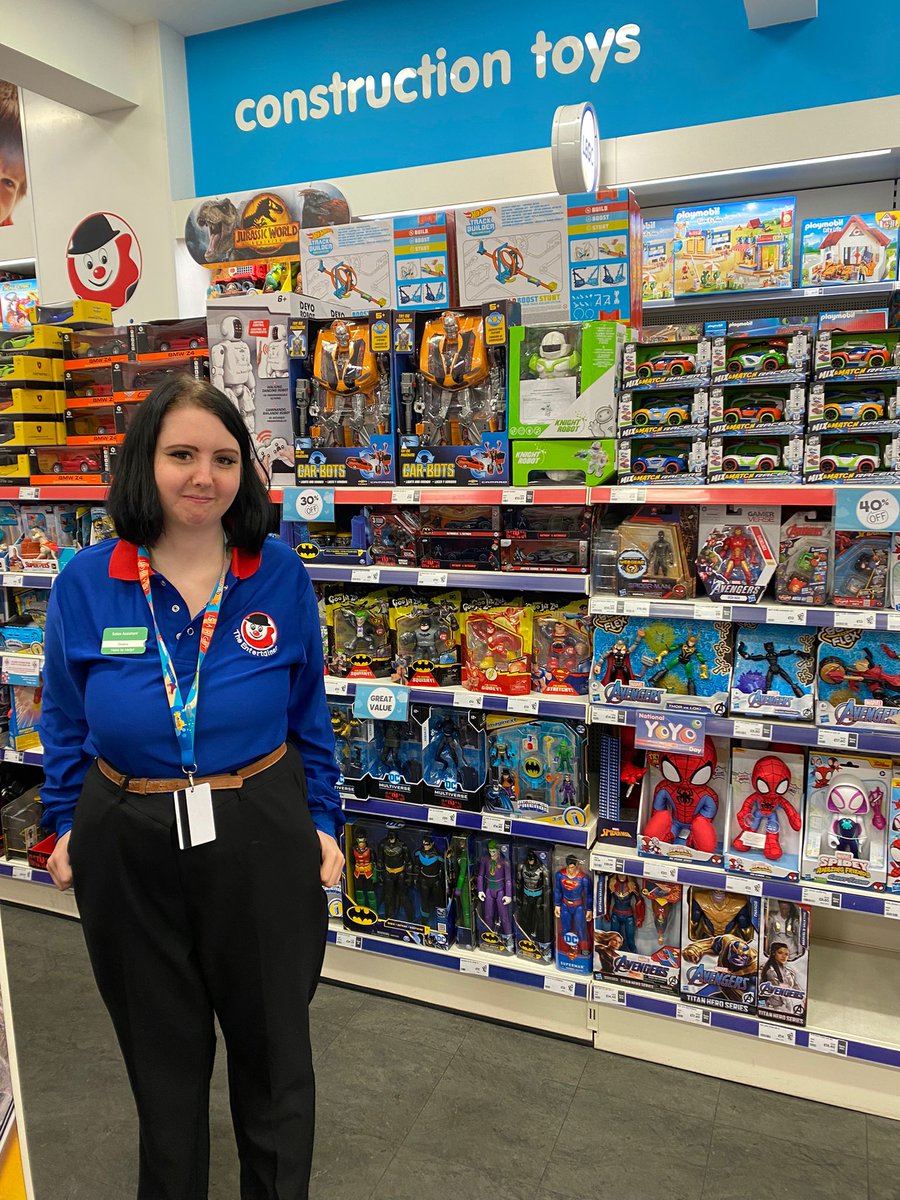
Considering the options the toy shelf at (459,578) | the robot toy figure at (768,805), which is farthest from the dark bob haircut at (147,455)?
the robot toy figure at (768,805)

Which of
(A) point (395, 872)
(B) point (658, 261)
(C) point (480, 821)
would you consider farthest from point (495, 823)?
(B) point (658, 261)

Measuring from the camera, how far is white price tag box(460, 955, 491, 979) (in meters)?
2.88

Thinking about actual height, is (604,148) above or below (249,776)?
above

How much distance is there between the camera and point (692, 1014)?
2637mm

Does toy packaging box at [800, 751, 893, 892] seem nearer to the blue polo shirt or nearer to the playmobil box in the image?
the playmobil box

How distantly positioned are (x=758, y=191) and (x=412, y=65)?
1933 millimetres

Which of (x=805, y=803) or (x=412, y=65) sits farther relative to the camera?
(x=412, y=65)

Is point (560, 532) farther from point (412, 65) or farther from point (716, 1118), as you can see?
point (412, 65)

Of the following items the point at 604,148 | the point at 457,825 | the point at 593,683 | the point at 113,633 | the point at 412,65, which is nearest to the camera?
the point at 113,633

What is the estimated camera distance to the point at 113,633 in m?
1.68

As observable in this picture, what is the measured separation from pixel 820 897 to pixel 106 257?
4806 millimetres

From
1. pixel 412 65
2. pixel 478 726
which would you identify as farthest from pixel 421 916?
pixel 412 65

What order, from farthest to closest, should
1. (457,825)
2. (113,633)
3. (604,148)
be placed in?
(604,148)
(457,825)
(113,633)

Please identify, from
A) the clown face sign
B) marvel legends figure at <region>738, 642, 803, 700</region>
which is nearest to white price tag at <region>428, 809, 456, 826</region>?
marvel legends figure at <region>738, 642, 803, 700</region>
